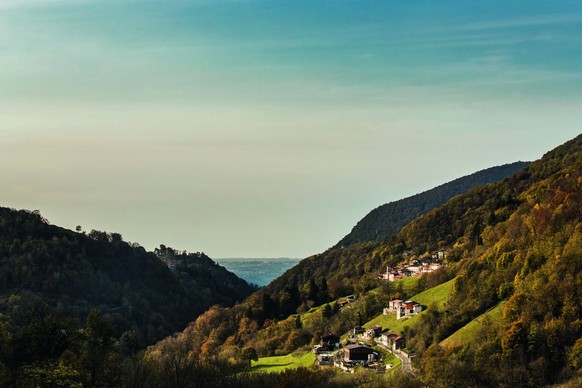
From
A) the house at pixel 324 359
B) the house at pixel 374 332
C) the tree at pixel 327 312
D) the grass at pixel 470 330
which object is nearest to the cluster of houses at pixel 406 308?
the house at pixel 374 332

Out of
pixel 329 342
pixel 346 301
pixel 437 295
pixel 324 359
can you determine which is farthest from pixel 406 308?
pixel 346 301

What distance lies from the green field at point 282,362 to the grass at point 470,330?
2291 cm

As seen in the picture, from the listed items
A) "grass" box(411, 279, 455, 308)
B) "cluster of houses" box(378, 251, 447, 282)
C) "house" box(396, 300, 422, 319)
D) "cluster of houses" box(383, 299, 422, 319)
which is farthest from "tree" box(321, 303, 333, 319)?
"cluster of houses" box(378, 251, 447, 282)

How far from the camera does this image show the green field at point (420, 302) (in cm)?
12291

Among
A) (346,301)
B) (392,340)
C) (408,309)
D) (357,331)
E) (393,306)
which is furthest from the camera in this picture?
(346,301)

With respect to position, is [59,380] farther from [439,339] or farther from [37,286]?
[37,286]

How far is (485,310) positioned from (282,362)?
35.3 m

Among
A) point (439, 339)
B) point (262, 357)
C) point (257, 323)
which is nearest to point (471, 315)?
point (439, 339)

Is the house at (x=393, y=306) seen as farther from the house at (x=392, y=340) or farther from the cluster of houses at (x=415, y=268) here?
the cluster of houses at (x=415, y=268)

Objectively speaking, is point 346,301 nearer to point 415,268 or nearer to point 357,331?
point 415,268

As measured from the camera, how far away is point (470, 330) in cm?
10831

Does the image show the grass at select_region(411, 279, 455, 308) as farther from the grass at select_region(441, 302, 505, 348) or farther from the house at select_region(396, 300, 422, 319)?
the grass at select_region(441, 302, 505, 348)

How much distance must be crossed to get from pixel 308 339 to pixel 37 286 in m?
85.8

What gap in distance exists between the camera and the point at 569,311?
104 metres
